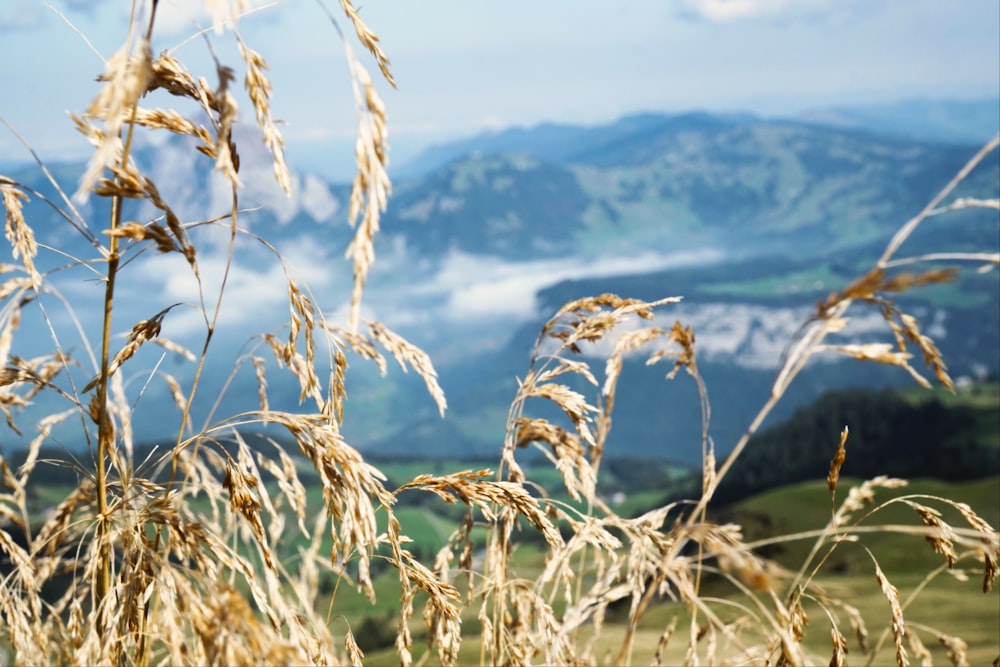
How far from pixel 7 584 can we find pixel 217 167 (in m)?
1.38

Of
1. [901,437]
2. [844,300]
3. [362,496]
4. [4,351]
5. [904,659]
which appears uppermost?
[844,300]

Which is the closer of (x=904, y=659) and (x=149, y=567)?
(x=149, y=567)

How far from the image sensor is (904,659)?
6.99ft

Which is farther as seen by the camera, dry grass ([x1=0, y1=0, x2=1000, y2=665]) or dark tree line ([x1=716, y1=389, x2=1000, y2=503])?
dark tree line ([x1=716, y1=389, x2=1000, y2=503])

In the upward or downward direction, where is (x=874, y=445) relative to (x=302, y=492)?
downward

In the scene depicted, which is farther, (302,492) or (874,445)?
(874,445)

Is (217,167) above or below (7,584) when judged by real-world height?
above

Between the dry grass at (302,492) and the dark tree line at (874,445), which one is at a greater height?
the dry grass at (302,492)

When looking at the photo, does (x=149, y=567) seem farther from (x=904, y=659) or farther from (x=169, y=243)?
(x=904, y=659)

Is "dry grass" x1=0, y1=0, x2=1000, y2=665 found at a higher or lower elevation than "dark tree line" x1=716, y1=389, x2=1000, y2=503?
higher

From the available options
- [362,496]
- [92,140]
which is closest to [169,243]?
[92,140]

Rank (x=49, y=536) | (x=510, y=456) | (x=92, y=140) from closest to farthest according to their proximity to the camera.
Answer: (x=92, y=140), (x=49, y=536), (x=510, y=456)

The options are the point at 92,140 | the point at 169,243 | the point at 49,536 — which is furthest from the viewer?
the point at 49,536

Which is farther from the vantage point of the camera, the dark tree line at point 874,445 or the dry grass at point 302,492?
the dark tree line at point 874,445
